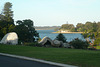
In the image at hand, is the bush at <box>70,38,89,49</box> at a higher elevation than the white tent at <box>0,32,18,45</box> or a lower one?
lower

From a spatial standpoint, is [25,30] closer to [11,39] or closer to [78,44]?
[11,39]

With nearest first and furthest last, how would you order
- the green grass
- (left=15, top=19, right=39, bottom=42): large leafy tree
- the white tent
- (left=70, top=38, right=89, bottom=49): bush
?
the green grass → (left=70, top=38, right=89, bottom=49): bush → the white tent → (left=15, top=19, right=39, bottom=42): large leafy tree

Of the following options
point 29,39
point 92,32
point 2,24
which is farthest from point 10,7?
point 92,32

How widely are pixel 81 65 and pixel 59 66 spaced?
45.3 inches

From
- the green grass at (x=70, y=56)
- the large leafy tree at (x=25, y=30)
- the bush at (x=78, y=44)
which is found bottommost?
the bush at (x=78, y=44)

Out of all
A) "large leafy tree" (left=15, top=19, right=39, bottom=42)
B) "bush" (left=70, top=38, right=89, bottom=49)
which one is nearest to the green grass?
"bush" (left=70, top=38, right=89, bottom=49)

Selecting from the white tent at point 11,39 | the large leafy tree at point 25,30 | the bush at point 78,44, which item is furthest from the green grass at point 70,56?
the large leafy tree at point 25,30

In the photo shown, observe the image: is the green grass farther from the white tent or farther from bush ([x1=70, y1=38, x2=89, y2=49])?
the white tent

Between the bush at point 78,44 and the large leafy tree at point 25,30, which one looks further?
the large leafy tree at point 25,30

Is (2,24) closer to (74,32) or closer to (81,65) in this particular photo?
(81,65)

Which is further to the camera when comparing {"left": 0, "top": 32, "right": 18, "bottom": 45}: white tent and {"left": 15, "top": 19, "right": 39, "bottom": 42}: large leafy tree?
{"left": 15, "top": 19, "right": 39, "bottom": 42}: large leafy tree

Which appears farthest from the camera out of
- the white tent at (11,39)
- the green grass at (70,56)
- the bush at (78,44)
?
the white tent at (11,39)

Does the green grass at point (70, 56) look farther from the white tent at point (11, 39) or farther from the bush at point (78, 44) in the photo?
the white tent at point (11, 39)

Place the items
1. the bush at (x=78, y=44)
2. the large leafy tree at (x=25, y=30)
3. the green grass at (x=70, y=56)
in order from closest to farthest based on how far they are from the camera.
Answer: the green grass at (x=70, y=56)
the bush at (x=78, y=44)
the large leafy tree at (x=25, y=30)
